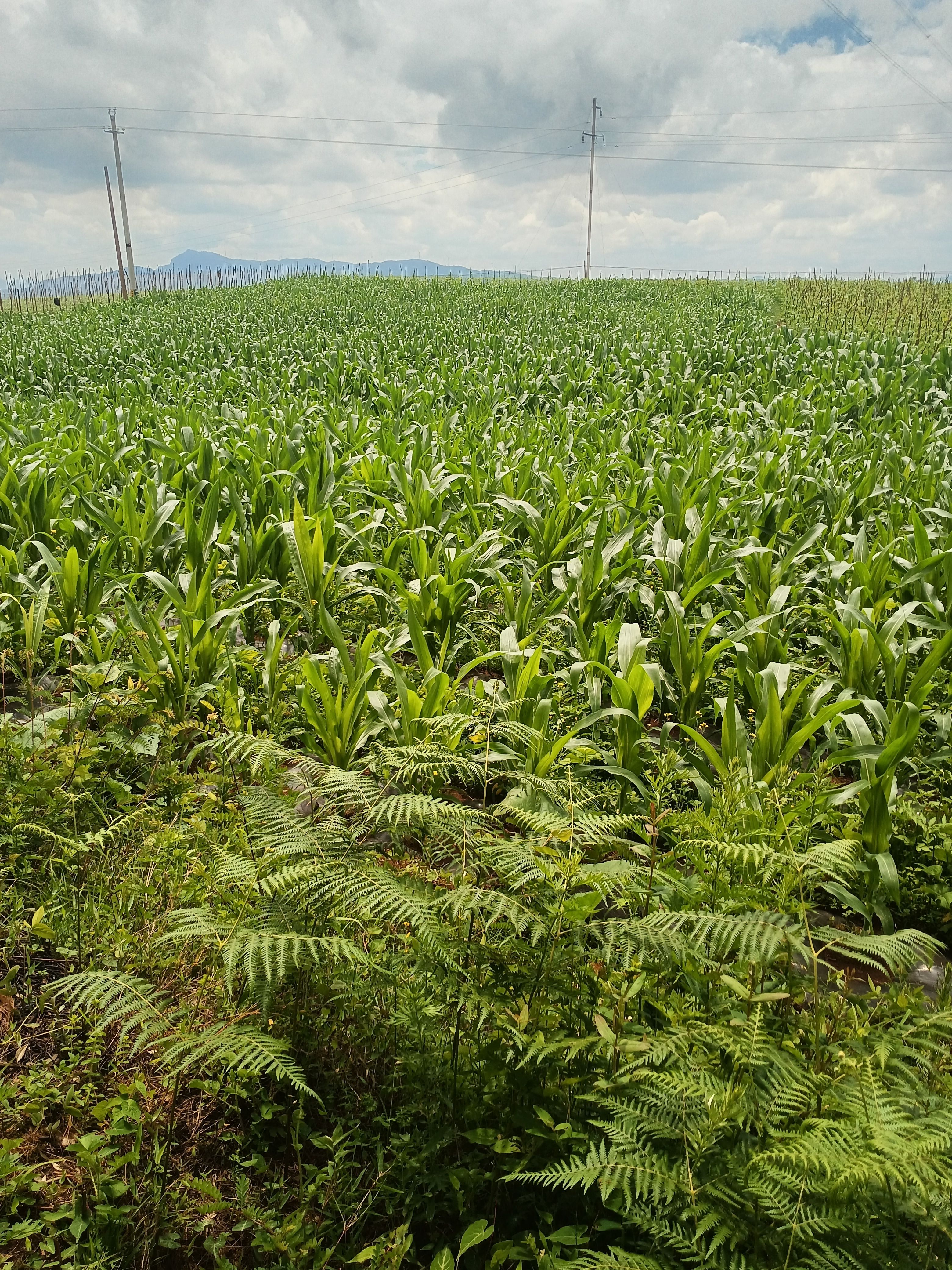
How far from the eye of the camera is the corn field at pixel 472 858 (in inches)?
56.1

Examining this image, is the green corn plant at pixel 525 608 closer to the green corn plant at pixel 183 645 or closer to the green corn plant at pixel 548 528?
the green corn plant at pixel 548 528

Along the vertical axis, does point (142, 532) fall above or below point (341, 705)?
above

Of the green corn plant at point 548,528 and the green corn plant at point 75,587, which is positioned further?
the green corn plant at point 548,528

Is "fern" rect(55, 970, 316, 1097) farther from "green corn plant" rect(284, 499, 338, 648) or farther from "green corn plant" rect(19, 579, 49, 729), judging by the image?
"green corn plant" rect(284, 499, 338, 648)

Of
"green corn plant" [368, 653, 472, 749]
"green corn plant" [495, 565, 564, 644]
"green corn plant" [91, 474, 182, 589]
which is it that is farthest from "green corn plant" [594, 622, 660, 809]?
"green corn plant" [91, 474, 182, 589]

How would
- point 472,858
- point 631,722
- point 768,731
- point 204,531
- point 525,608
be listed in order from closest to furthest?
point 472,858 → point 768,731 → point 631,722 → point 525,608 → point 204,531

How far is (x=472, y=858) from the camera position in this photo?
2.09 meters

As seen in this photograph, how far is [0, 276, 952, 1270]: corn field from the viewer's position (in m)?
1.42

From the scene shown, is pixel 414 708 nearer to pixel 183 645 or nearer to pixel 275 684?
pixel 275 684

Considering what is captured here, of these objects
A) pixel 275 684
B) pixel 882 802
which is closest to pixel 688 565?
pixel 882 802

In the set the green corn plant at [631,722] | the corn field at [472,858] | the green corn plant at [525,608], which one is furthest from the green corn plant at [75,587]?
the green corn plant at [631,722]

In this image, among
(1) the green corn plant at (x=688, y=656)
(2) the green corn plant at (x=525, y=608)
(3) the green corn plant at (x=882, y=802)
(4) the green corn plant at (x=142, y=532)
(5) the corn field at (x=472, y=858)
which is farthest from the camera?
(4) the green corn plant at (x=142, y=532)

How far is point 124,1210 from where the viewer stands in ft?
5.10

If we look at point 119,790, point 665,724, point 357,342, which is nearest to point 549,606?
point 665,724
